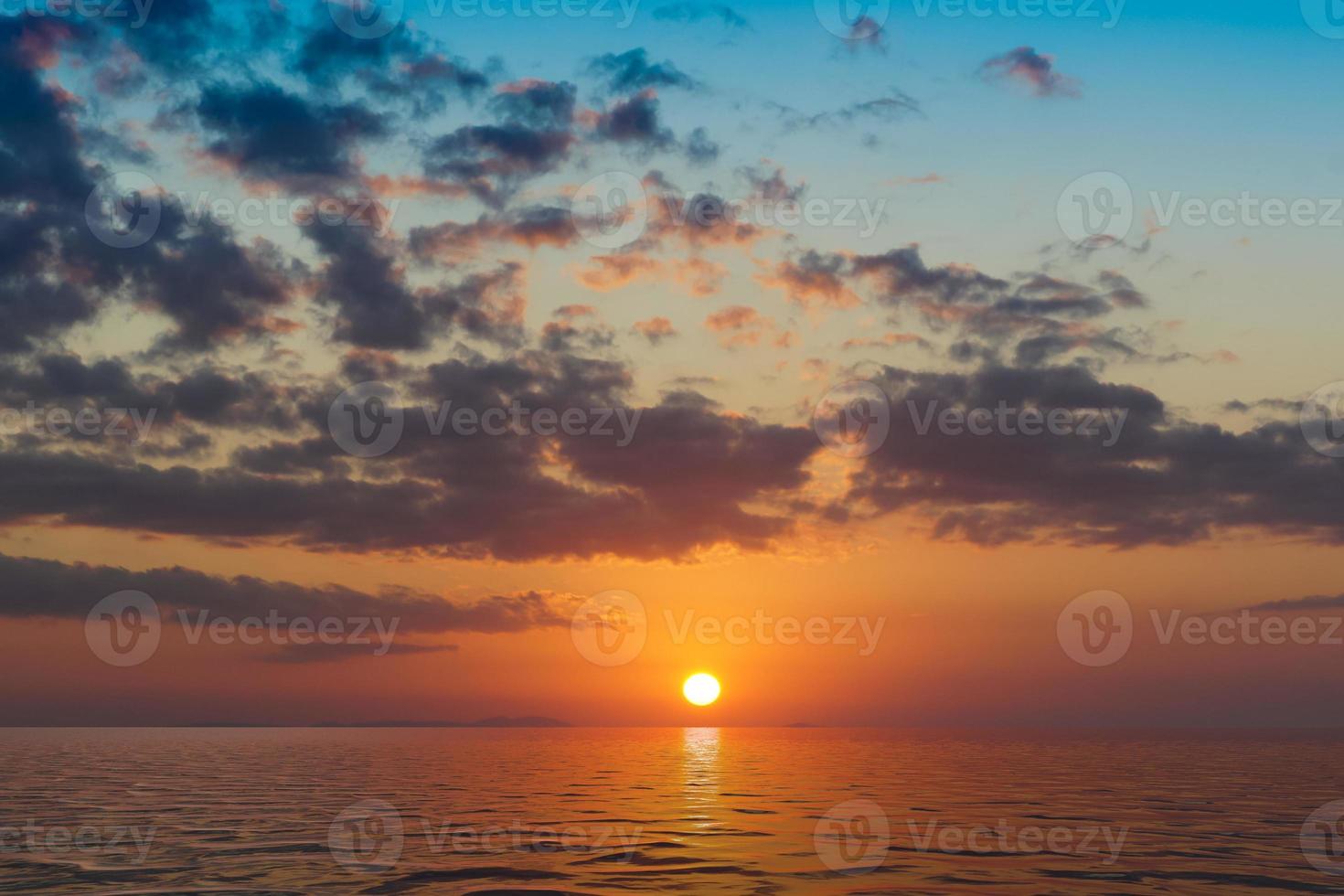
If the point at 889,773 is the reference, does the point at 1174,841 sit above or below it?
below

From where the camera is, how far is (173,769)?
70.4 m

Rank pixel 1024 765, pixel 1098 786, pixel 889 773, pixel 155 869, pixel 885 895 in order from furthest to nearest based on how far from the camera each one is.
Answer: pixel 1024 765 < pixel 889 773 < pixel 1098 786 < pixel 155 869 < pixel 885 895

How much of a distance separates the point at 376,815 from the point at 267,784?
67.8ft

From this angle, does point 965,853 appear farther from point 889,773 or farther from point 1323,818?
point 889,773

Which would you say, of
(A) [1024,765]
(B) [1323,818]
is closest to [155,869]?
(B) [1323,818]
